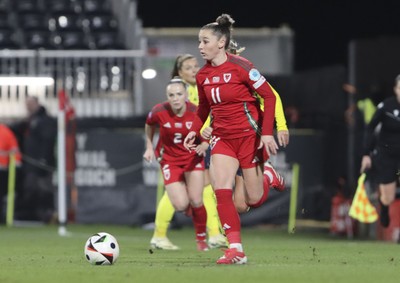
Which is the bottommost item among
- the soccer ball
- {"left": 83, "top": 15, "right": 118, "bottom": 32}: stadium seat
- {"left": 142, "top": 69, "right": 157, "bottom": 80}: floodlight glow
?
the soccer ball

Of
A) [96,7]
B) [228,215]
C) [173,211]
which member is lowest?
[173,211]

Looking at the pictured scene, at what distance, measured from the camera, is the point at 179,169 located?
1335cm

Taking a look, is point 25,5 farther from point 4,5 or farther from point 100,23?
point 100,23

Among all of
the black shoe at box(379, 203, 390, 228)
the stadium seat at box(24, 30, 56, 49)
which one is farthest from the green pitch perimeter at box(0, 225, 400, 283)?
the stadium seat at box(24, 30, 56, 49)

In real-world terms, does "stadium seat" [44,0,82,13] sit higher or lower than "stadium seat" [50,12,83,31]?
higher

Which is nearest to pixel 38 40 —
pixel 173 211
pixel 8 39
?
pixel 8 39

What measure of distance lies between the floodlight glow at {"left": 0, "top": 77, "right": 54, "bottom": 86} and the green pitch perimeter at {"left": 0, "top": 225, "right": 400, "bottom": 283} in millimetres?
5684

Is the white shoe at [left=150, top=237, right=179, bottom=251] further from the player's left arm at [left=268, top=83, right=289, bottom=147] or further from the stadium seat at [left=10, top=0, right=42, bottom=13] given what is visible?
the stadium seat at [left=10, top=0, right=42, bottom=13]

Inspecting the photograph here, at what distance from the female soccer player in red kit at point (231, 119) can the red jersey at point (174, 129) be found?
2.78 m

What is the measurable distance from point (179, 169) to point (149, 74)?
33.6 ft

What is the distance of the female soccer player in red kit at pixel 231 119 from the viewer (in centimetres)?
1012

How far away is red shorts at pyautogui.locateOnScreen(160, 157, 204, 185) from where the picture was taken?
1334 cm

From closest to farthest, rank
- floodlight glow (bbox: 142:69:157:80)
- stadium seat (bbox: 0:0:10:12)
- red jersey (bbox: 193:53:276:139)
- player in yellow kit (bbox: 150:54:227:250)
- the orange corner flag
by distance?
red jersey (bbox: 193:53:276:139) < player in yellow kit (bbox: 150:54:227:250) < the orange corner flag < floodlight glow (bbox: 142:69:157:80) < stadium seat (bbox: 0:0:10:12)

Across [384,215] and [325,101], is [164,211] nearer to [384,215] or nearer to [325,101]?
[384,215]
